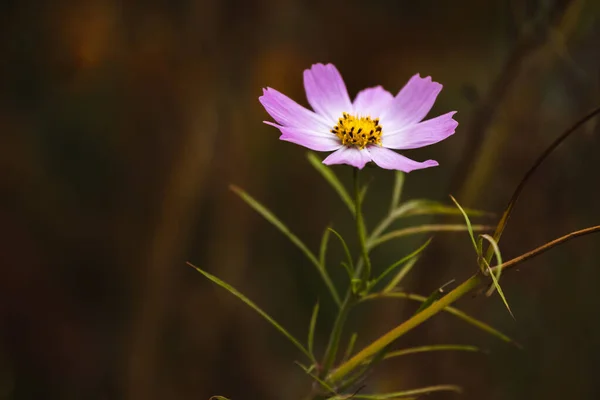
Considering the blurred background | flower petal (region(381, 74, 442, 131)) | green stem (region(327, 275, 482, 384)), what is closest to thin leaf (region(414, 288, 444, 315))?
green stem (region(327, 275, 482, 384))

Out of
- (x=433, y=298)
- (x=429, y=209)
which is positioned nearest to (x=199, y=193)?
(x=429, y=209)

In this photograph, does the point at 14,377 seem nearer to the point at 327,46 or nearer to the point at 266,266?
the point at 266,266

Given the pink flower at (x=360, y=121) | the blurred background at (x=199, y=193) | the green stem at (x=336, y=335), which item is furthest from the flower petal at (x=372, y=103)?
the blurred background at (x=199, y=193)

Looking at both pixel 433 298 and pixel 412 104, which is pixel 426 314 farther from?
pixel 412 104

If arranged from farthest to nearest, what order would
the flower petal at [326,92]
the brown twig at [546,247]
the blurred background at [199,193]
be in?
the blurred background at [199,193] → the flower petal at [326,92] → the brown twig at [546,247]

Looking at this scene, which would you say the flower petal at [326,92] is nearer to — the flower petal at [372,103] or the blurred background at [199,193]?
the flower petal at [372,103]

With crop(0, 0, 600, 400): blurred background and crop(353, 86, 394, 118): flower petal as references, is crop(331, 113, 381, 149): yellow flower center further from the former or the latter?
crop(0, 0, 600, 400): blurred background
